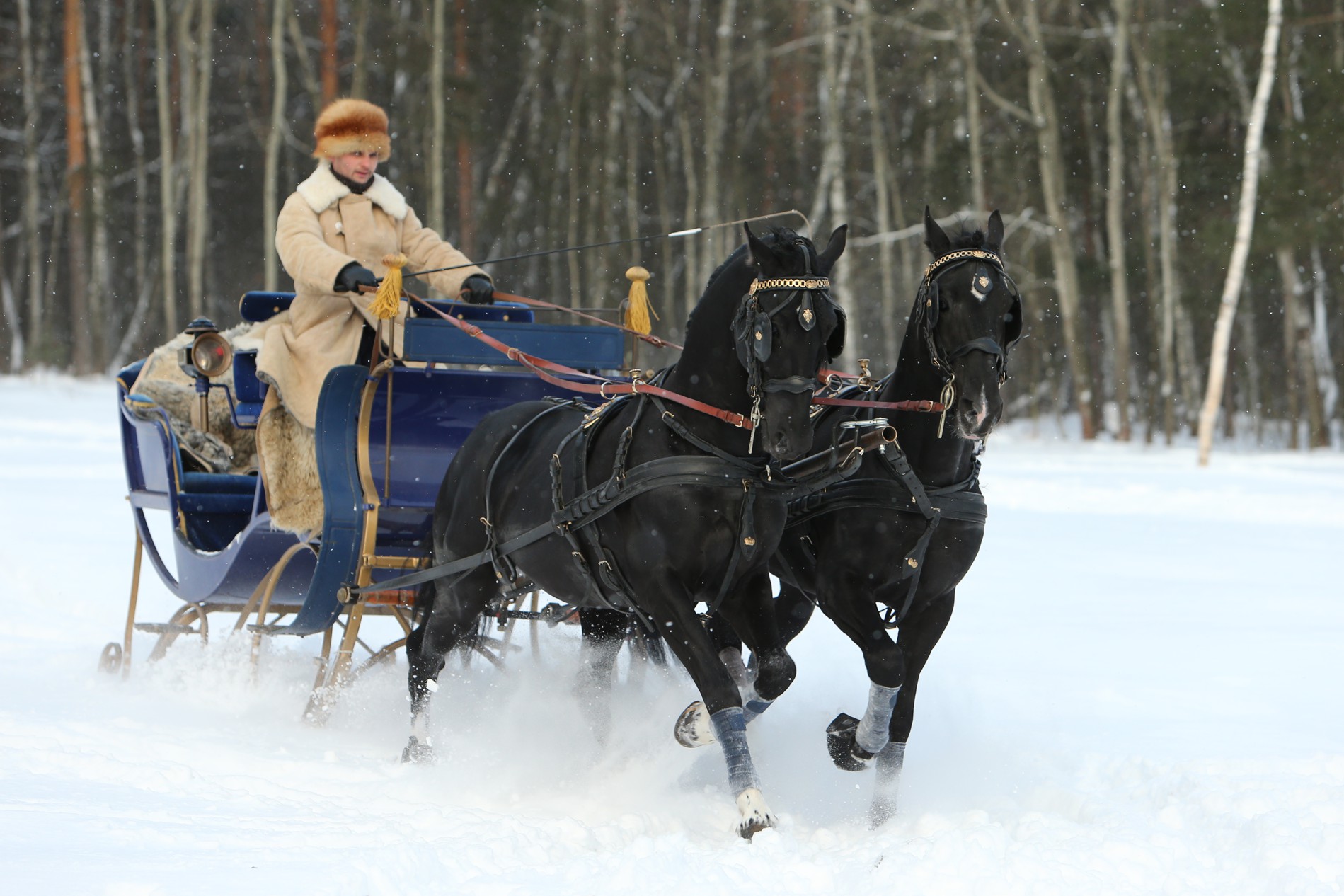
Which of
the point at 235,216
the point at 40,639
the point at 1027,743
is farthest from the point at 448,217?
the point at 1027,743

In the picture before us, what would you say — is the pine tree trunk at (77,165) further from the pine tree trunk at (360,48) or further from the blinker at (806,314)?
the blinker at (806,314)

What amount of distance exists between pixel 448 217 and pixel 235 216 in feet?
14.8

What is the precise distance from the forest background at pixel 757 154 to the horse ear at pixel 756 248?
Result: 14809mm

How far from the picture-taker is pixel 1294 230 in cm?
1820

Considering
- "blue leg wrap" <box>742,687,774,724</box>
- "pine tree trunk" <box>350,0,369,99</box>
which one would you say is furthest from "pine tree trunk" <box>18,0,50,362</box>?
"blue leg wrap" <box>742,687,774,724</box>

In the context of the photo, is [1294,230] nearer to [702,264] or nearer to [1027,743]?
[702,264]

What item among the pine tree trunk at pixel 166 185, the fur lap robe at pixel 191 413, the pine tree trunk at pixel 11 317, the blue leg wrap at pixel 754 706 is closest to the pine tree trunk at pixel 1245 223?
the fur lap robe at pixel 191 413

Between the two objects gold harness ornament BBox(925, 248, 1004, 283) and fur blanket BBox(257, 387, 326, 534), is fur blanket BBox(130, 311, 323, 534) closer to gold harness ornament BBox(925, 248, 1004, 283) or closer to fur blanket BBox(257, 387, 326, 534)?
fur blanket BBox(257, 387, 326, 534)

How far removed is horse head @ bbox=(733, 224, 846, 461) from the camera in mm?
3678

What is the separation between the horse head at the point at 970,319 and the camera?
383 cm

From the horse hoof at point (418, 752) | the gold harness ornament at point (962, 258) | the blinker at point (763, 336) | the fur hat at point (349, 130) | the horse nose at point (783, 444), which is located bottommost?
the horse hoof at point (418, 752)

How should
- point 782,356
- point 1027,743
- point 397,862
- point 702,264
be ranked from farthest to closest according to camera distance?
point 702,264 → point 1027,743 → point 782,356 → point 397,862

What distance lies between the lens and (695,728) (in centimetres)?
430

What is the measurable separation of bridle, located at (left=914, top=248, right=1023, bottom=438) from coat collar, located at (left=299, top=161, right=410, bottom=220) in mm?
2494
